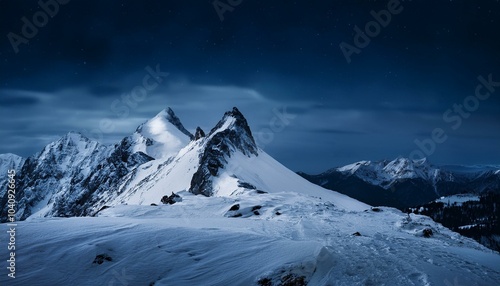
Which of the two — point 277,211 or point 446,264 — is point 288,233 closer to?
point 446,264

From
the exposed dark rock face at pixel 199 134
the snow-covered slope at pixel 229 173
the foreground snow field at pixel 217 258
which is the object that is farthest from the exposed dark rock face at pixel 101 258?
the exposed dark rock face at pixel 199 134

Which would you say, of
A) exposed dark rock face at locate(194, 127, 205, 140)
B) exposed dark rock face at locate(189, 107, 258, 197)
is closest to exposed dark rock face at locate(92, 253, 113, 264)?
exposed dark rock face at locate(189, 107, 258, 197)

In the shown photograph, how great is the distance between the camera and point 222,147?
3696 inches

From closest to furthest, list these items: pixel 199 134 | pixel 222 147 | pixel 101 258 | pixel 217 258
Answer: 1. pixel 101 258
2. pixel 217 258
3. pixel 222 147
4. pixel 199 134

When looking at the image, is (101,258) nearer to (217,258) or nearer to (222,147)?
(217,258)

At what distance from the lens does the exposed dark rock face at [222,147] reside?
257ft

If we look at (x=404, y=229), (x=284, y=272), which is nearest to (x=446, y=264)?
(x=284, y=272)

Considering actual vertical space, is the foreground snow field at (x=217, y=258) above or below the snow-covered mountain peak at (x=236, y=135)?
below

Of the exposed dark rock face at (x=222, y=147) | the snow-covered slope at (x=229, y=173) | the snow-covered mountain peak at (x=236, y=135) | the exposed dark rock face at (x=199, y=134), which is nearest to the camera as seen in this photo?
the snow-covered slope at (x=229, y=173)

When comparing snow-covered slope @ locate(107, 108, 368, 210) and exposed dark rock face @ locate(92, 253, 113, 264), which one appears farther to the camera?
snow-covered slope @ locate(107, 108, 368, 210)

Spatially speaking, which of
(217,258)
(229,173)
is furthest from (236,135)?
(217,258)

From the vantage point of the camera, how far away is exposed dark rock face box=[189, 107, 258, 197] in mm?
78375

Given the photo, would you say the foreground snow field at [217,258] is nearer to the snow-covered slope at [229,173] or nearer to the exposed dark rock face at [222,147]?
the snow-covered slope at [229,173]

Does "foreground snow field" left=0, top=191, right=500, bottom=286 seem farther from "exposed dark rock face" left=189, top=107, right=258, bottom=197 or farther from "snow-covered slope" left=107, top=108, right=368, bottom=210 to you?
"exposed dark rock face" left=189, top=107, right=258, bottom=197
